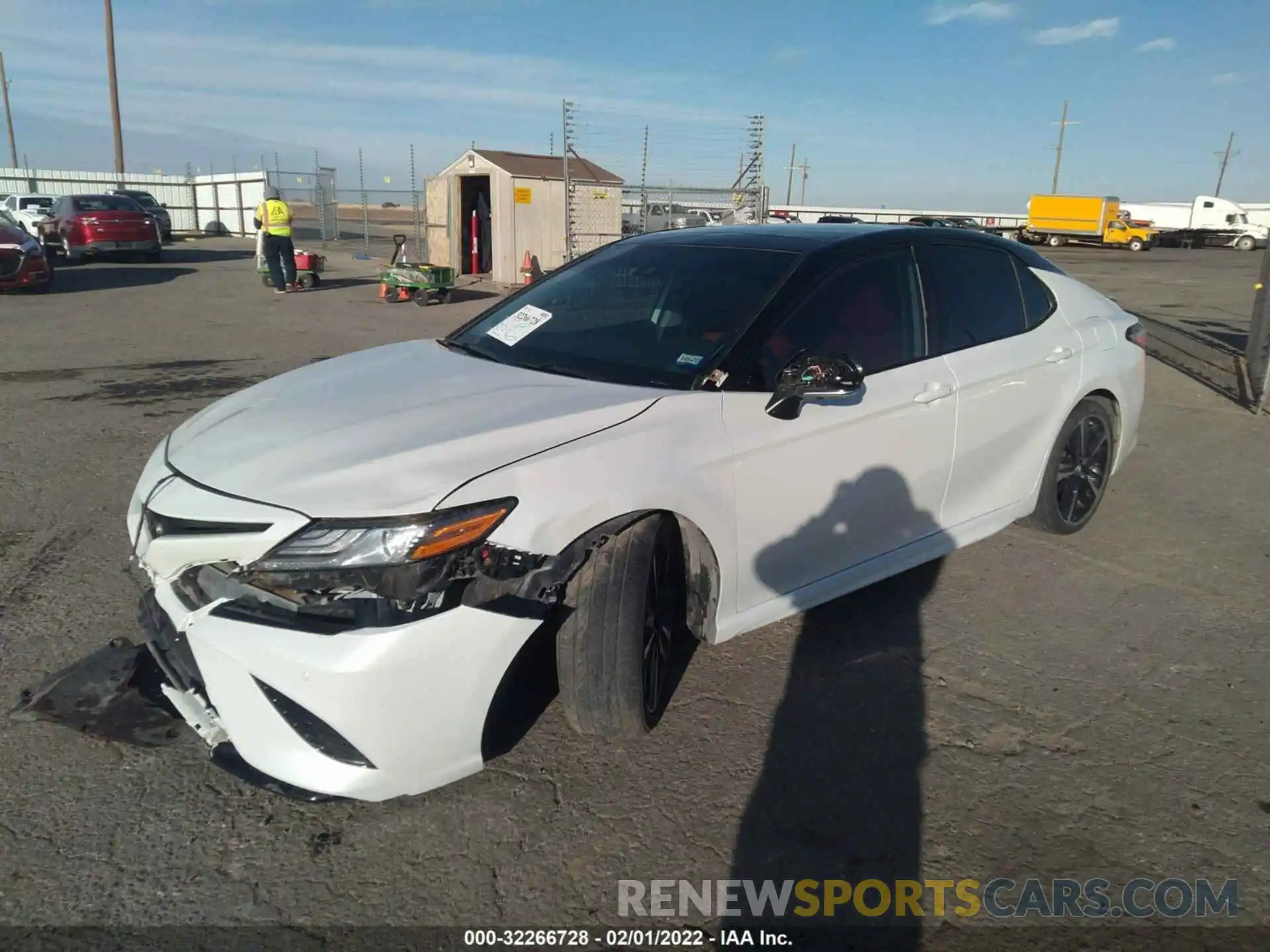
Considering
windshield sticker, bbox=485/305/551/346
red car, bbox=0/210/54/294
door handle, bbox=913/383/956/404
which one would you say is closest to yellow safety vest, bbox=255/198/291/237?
red car, bbox=0/210/54/294

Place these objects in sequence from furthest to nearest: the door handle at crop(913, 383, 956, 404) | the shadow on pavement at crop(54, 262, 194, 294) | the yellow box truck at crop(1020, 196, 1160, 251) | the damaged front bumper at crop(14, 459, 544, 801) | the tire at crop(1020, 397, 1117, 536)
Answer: the yellow box truck at crop(1020, 196, 1160, 251) → the shadow on pavement at crop(54, 262, 194, 294) → the tire at crop(1020, 397, 1117, 536) → the door handle at crop(913, 383, 956, 404) → the damaged front bumper at crop(14, 459, 544, 801)

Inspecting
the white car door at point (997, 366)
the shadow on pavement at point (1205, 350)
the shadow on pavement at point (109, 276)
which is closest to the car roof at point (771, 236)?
the white car door at point (997, 366)

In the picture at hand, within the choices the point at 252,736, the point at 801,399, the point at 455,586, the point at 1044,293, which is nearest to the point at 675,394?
the point at 801,399

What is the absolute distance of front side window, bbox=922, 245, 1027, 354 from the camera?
12.8ft

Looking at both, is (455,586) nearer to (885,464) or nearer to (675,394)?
(675,394)

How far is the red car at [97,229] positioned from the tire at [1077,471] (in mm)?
21914

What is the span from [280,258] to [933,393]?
15.4m

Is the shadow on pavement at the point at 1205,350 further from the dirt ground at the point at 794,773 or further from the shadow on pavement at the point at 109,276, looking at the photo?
the shadow on pavement at the point at 109,276

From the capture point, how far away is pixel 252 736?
7.82 ft

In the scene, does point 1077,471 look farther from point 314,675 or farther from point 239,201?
point 239,201

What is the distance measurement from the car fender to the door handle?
103 cm

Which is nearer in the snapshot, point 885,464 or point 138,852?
point 138,852

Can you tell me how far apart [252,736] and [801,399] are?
1932 millimetres

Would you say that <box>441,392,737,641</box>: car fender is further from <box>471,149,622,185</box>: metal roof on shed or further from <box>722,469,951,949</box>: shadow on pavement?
<box>471,149,622,185</box>: metal roof on shed
